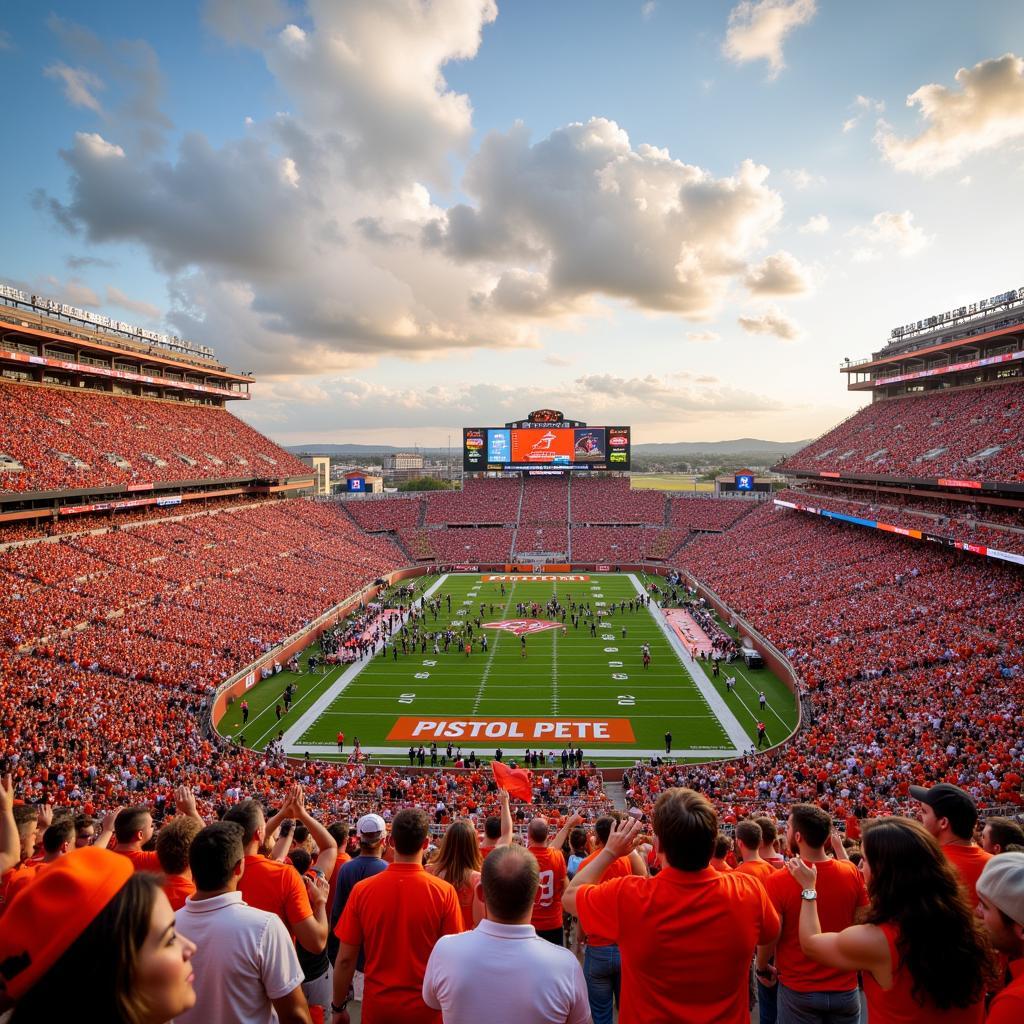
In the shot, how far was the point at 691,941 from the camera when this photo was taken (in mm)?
2881

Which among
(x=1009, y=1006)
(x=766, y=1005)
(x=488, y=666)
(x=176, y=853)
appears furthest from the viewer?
(x=488, y=666)

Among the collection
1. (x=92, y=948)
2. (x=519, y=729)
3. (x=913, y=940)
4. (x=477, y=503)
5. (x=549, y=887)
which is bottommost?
(x=519, y=729)

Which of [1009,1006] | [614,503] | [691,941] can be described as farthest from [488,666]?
[614,503]

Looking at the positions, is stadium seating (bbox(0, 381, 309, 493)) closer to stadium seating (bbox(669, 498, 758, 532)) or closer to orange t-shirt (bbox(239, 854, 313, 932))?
orange t-shirt (bbox(239, 854, 313, 932))

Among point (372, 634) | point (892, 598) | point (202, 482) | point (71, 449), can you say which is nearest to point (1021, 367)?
point (892, 598)

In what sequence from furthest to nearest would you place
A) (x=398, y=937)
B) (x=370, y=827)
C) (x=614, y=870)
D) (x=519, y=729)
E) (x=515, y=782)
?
(x=519, y=729) → (x=515, y=782) → (x=614, y=870) → (x=370, y=827) → (x=398, y=937)

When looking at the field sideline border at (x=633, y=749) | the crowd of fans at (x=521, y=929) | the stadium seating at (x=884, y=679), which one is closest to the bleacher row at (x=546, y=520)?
the stadium seating at (x=884, y=679)

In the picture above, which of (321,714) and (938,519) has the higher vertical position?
(938,519)

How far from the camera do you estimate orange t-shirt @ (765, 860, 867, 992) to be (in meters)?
3.99

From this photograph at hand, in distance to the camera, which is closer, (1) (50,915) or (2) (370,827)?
(1) (50,915)

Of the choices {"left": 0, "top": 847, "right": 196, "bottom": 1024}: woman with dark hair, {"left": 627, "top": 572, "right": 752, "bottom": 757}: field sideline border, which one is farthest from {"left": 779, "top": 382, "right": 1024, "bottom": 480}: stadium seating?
{"left": 0, "top": 847, "right": 196, "bottom": 1024}: woman with dark hair

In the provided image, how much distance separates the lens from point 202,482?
4434 centimetres

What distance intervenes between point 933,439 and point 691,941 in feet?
147

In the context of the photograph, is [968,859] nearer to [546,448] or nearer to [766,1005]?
[766,1005]
